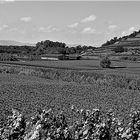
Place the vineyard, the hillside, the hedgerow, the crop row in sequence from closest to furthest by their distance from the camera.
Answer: the hedgerow, the vineyard, the crop row, the hillside

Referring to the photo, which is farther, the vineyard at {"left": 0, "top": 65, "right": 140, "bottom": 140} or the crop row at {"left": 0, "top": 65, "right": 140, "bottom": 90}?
the crop row at {"left": 0, "top": 65, "right": 140, "bottom": 90}

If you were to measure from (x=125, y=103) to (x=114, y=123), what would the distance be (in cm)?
1962

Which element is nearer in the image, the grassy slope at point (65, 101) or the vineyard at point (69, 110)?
the vineyard at point (69, 110)

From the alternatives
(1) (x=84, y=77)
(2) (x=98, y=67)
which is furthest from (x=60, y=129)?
(2) (x=98, y=67)

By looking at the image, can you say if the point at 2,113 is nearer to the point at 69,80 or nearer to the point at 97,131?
the point at 97,131

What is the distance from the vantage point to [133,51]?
119 meters

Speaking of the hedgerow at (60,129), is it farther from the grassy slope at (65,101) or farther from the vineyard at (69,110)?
the grassy slope at (65,101)

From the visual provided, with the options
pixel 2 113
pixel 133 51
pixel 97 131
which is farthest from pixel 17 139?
pixel 133 51

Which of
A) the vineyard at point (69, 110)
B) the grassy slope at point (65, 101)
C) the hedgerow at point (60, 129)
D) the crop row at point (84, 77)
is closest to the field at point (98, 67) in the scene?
the crop row at point (84, 77)

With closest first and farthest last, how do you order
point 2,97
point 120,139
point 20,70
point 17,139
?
1. point 17,139
2. point 120,139
3. point 2,97
4. point 20,70

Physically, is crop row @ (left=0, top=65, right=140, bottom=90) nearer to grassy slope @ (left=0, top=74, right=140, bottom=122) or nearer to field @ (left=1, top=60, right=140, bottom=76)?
field @ (left=1, top=60, right=140, bottom=76)

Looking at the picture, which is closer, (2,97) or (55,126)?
(55,126)

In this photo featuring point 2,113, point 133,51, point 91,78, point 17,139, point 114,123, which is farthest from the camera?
point 133,51

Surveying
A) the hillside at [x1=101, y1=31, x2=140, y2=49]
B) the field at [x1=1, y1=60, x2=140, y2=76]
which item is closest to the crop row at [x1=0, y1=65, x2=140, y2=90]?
the field at [x1=1, y1=60, x2=140, y2=76]
